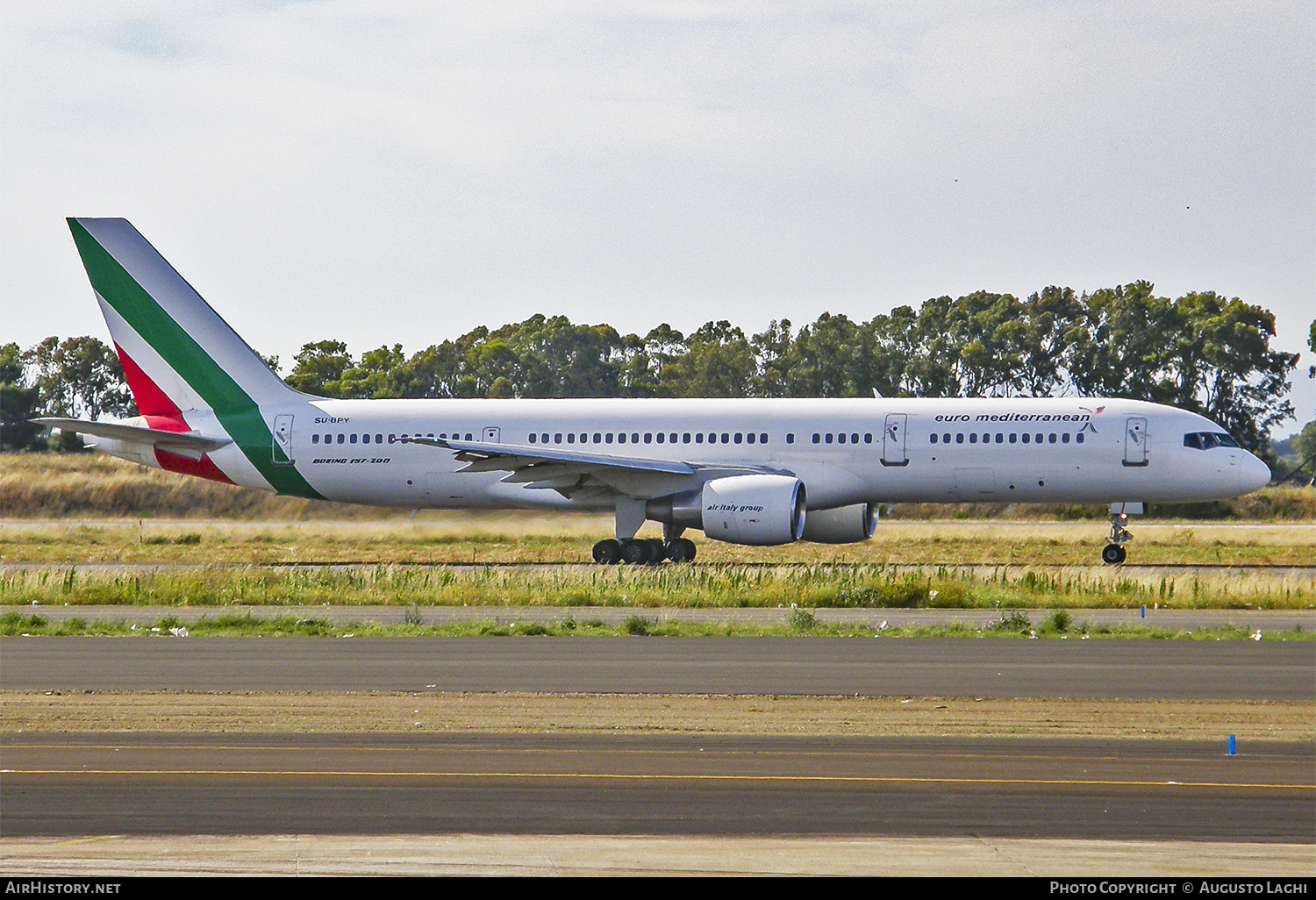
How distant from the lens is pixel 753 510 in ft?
100

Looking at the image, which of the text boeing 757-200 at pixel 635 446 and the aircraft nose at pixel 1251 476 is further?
the aircraft nose at pixel 1251 476

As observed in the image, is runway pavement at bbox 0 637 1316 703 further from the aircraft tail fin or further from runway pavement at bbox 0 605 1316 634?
the aircraft tail fin

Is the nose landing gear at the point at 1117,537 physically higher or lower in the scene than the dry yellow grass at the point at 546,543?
higher

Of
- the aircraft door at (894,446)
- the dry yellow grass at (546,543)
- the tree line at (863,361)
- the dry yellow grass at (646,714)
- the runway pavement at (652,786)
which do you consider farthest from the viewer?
the tree line at (863,361)

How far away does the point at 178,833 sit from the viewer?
9.02 metres

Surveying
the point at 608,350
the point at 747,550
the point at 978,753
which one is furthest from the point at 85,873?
the point at 608,350

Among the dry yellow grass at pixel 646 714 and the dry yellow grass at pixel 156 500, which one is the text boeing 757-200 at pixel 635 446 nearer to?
the dry yellow grass at pixel 156 500

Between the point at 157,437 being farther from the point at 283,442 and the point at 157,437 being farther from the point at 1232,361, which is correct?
the point at 1232,361

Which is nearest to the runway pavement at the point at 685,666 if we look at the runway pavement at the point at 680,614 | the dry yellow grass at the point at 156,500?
the runway pavement at the point at 680,614

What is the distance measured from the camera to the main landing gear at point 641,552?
106 feet

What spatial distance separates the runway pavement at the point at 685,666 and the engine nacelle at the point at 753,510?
438 inches

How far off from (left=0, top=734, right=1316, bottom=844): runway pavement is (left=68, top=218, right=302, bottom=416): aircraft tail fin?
81.3 feet
